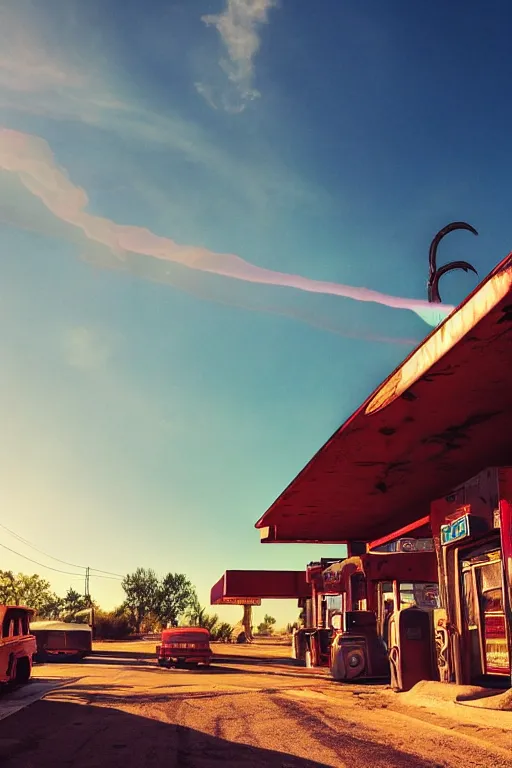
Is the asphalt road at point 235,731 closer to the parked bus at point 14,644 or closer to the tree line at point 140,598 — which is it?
the parked bus at point 14,644

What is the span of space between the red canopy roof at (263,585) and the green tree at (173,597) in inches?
2524

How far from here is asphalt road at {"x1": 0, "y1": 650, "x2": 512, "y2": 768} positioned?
699cm

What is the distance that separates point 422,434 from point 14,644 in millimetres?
9619

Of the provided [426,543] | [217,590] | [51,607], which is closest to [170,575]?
[51,607]

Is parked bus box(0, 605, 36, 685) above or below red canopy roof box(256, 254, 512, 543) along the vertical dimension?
below

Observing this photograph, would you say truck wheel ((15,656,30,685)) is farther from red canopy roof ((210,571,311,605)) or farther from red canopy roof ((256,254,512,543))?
red canopy roof ((210,571,311,605))

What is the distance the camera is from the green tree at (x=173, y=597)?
99.8 m

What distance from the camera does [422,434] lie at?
48.4 ft

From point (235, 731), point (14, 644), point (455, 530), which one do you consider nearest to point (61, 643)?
point (14, 644)

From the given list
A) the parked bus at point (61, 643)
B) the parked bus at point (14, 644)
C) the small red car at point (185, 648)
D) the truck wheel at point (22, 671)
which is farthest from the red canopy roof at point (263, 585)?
the parked bus at point (14, 644)

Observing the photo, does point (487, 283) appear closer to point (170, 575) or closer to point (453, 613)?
point (453, 613)

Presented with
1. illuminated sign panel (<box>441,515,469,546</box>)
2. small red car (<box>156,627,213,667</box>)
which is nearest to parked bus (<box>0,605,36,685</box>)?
small red car (<box>156,627,213,667</box>)

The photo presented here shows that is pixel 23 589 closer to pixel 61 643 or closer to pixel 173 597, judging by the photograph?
pixel 173 597

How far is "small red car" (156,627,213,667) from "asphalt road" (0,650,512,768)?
9.81m
